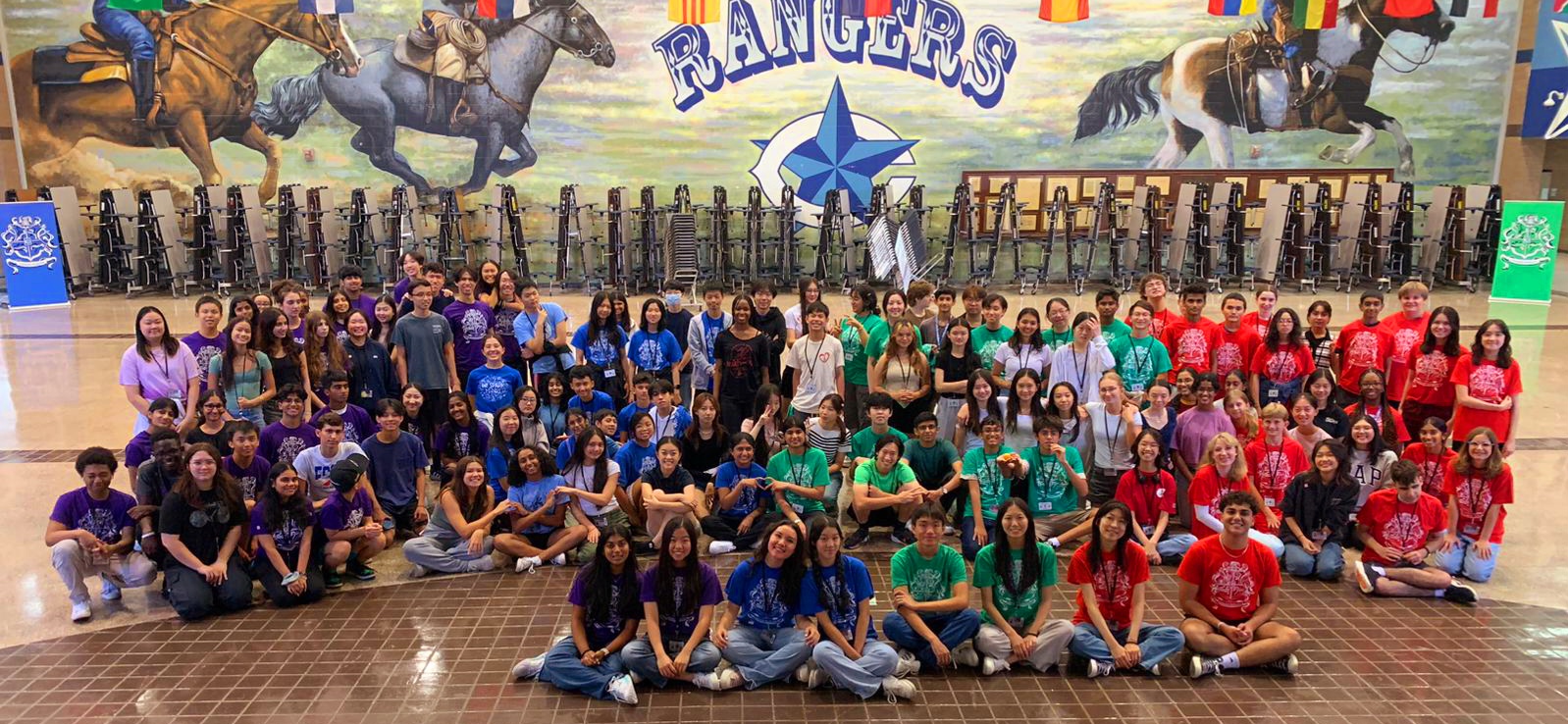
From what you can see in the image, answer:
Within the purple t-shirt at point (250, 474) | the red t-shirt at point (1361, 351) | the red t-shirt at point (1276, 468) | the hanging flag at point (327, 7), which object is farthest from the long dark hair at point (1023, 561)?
the hanging flag at point (327, 7)

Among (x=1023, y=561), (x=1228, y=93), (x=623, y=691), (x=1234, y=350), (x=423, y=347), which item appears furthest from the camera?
(x=1228, y=93)

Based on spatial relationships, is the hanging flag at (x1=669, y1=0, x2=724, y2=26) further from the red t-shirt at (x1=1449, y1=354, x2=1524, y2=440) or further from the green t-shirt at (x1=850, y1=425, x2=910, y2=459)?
the red t-shirt at (x1=1449, y1=354, x2=1524, y2=440)

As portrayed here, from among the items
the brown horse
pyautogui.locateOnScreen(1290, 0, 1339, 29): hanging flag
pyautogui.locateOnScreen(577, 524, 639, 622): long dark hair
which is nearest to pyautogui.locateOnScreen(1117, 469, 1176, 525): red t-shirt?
pyautogui.locateOnScreen(577, 524, 639, 622): long dark hair

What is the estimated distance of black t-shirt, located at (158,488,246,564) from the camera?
564 centimetres

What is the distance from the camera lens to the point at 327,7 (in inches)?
627

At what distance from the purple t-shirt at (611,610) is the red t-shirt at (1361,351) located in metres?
5.71

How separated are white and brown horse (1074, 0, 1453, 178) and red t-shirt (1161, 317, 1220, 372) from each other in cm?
952

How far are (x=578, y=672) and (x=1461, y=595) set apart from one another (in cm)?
484

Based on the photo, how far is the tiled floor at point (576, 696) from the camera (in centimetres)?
471

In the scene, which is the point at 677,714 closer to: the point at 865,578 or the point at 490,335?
the point at 865,578

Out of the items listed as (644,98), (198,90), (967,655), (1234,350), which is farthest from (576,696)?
(198,90)

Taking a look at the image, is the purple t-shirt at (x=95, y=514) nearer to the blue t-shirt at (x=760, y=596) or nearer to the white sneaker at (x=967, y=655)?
the blue t-shirt at (x=760, y=596)

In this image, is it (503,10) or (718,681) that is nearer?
(718,681)

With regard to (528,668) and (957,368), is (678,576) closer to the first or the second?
→ (528,668)
